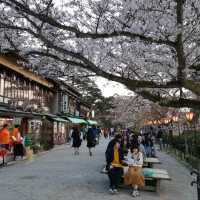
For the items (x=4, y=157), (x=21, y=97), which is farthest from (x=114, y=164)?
(x=21, y=97)

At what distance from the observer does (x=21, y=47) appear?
10.3 m

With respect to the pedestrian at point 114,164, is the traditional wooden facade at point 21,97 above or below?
above

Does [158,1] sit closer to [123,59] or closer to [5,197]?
[123,59]

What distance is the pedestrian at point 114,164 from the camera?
11.6 metres

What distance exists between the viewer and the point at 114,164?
1180 centimetres

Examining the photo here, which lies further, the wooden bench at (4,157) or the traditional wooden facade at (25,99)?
the traditional wooden facade at (25,99)

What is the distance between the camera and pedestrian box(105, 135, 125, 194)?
11.6m

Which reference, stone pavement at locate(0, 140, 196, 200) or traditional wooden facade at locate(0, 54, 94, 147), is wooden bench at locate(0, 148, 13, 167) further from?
traditional wooden facade at locate(0, 54, 94, 147)

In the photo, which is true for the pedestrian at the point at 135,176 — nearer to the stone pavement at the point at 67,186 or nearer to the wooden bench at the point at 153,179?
the stone pavement at the point at 67,186

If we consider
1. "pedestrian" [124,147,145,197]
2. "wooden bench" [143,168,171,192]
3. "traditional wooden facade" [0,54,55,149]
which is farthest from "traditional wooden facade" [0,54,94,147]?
"pedestrian" [124,147,145,197]

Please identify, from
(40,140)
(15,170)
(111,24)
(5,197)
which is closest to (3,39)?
(111,24)

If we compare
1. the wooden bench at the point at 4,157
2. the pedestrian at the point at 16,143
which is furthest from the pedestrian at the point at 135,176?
the pedestrian at the point at 16,143

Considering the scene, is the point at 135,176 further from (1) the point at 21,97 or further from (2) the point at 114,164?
(1) the point at 21,97

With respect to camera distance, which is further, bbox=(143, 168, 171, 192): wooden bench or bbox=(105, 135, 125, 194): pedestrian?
bbox=(143, 168, 171, 192): wooden bench
